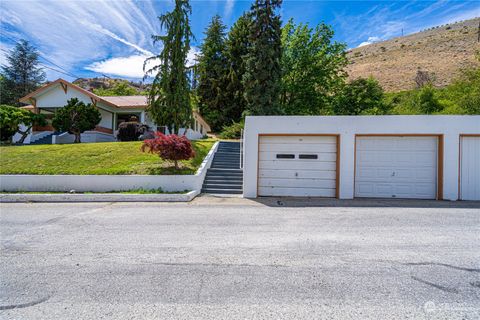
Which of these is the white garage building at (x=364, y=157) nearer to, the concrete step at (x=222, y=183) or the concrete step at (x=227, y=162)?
the concrete step at (x=222, y=183)

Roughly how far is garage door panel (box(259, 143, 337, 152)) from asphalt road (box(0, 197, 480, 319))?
3.48 meters

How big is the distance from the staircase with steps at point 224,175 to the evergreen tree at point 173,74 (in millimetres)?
4478

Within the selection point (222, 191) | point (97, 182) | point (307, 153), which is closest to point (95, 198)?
point (97, 182)

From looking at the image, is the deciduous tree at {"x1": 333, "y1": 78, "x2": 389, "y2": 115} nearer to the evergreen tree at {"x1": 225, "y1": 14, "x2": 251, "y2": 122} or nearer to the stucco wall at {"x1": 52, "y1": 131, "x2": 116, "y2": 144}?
the evergreen tree at {"x1": 225, "y1": 14, "x2": 251, "y2": 122}

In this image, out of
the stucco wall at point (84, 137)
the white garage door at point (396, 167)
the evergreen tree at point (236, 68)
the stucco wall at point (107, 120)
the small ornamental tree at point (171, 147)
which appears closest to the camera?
the white garage door at point (396, 167)

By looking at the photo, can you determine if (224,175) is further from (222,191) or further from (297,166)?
(297,166)

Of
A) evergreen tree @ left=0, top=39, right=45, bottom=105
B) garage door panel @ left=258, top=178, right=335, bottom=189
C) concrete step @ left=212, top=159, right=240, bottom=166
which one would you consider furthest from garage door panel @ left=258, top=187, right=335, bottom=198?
evergreen tree @ left=0, top=39, right=45, bottom=105

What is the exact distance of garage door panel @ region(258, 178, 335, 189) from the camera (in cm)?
929

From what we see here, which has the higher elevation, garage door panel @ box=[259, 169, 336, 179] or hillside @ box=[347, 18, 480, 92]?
hillside @ box=[347, 18, 480, 92]

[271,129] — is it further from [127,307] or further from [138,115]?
[138,115]

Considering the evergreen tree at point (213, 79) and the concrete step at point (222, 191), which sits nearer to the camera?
the concrete step at point (222, 191)

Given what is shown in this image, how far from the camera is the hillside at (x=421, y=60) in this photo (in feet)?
149

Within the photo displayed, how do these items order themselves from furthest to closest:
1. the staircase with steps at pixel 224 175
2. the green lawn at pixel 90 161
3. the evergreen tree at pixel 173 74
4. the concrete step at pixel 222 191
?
the evergreen tree at pixel 173 74
the green lawn at pixel 90 161
the staircase with steps at pixel 224 175
the concrete step at pixel 222 191

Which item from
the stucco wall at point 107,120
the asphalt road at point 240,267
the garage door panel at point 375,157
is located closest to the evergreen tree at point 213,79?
the stucco wall at point 107,120
